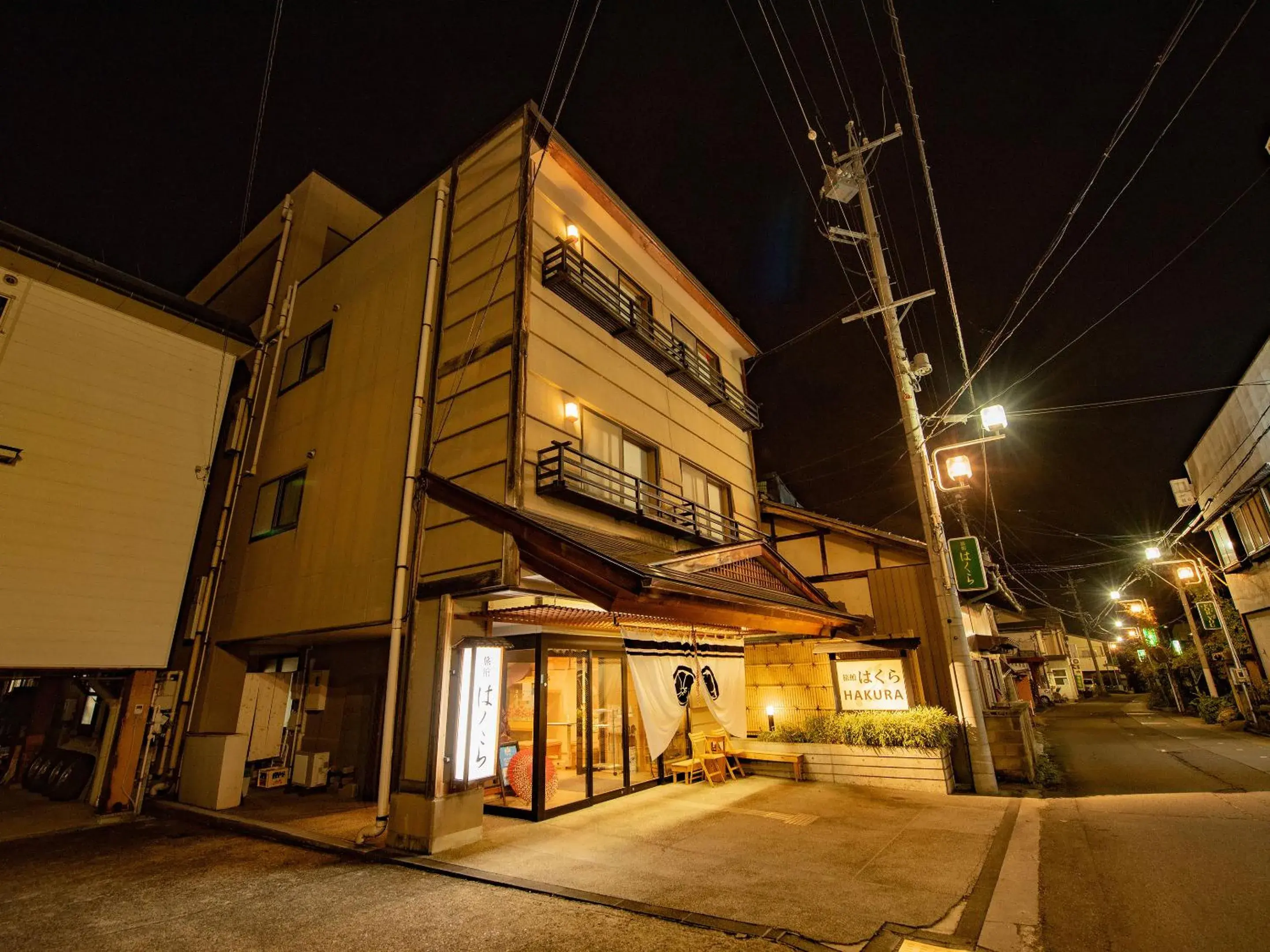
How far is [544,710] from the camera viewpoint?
399 inches

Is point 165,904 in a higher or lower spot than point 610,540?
lower

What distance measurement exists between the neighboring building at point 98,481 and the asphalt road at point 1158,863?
52.0 ft

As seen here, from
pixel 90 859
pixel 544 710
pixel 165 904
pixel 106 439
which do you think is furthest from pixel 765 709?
pixel 106 439

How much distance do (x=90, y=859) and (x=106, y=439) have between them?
8.30 metres

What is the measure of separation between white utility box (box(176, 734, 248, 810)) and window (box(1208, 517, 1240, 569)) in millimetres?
32534

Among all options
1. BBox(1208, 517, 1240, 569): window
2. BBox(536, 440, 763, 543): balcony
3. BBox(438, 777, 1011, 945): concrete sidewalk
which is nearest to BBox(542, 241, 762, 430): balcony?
BBox(536, 440, 763, 543): balcony

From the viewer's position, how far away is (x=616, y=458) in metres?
12.1

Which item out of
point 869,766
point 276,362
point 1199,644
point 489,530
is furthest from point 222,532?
point 1199,644

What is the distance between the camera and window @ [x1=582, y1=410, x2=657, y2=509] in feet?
35.7

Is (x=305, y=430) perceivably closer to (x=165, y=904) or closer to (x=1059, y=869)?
(x=165, y=904)

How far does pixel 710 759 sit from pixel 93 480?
14832 millimetres

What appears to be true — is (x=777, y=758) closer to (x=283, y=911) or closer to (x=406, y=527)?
(x=406, y=527)

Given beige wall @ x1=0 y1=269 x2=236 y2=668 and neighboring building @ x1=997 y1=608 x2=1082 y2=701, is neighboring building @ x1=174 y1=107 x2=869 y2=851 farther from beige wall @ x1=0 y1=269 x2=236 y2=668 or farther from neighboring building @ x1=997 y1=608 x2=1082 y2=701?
neighboring building @ x1=997 y1=608 x2=1082 y2=701

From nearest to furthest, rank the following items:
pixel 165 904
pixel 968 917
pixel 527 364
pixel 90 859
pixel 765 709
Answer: pixel 968 917 < pixel 165 904 < pixel 90 859 < pixel 527 364 < pixel 765 709
